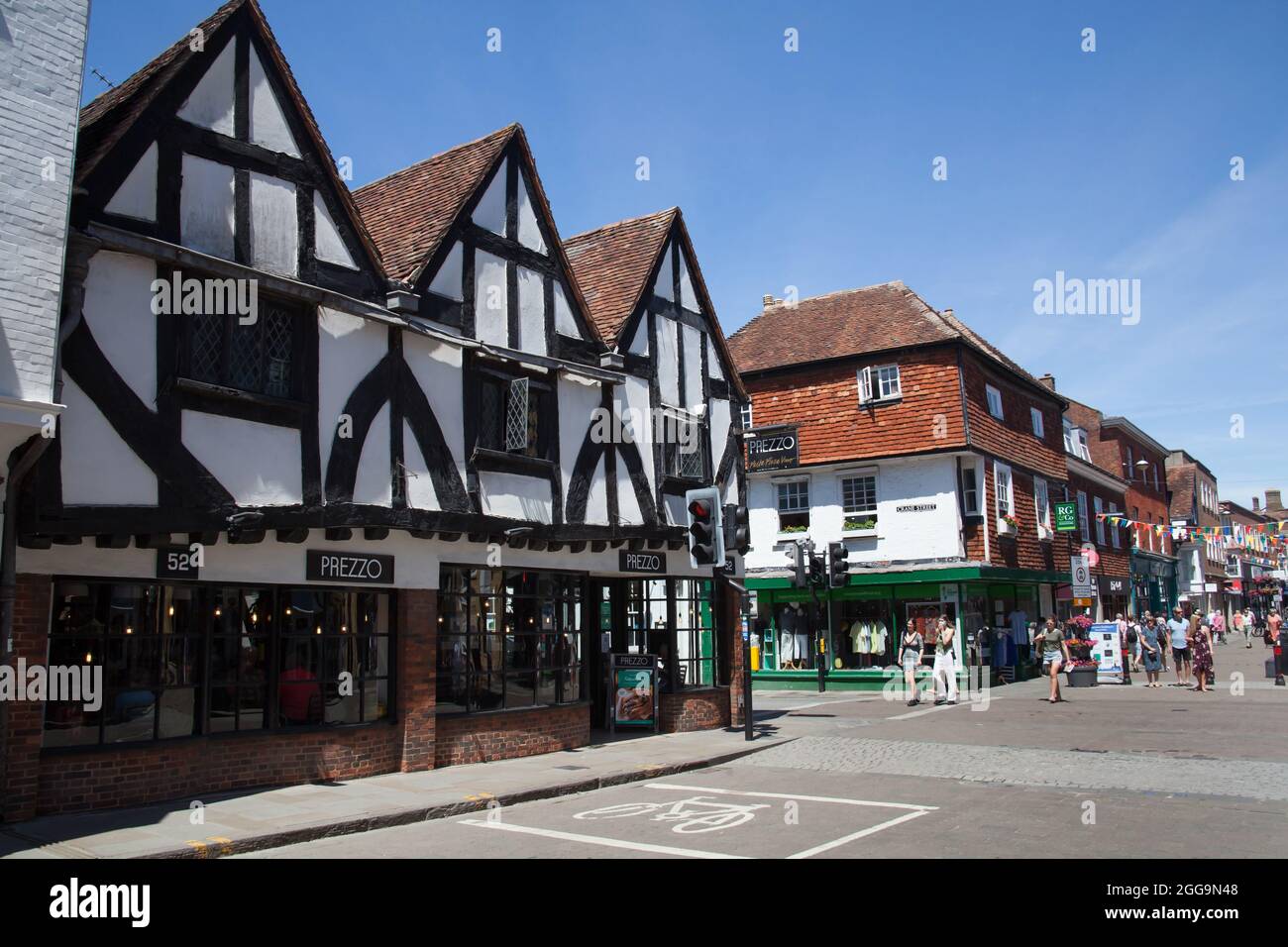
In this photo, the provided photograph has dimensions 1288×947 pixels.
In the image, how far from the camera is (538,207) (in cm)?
1614

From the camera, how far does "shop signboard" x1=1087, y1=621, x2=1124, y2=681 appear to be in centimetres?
2936

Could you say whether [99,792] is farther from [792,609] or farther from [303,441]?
[792,609]

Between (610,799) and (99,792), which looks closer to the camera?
(99,792)

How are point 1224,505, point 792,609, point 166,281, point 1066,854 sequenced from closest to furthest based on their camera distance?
point 1066,854
point 166,281
point 792,609
point 1224,505

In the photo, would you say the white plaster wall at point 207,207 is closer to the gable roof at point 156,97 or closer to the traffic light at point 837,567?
the gable roof at point 156,97

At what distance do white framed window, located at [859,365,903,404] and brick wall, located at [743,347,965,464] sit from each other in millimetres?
153

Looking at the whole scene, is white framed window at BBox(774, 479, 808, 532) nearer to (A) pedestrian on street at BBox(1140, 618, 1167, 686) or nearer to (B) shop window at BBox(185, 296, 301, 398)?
(A) pedestrian on street at BBox(1140, 618, 1167, 686)

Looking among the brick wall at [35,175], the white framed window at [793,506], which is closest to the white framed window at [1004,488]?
the white framed window at [793,506]

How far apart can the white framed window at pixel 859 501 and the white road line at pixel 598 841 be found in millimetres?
21617

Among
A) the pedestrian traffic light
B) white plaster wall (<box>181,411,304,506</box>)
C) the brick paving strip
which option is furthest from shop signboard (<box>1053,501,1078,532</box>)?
white plaster wall (<box>181,411,304,506</box>)
